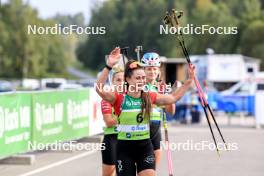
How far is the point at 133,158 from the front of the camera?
7.68 m

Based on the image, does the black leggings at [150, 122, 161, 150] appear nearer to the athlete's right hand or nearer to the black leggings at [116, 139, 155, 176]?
the black leggings at [116, 139, 155, 176]

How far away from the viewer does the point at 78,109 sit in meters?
17.8

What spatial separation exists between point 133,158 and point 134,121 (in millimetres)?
369

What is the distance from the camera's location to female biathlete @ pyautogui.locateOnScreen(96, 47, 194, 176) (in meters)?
7.65

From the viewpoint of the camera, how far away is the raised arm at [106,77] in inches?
284

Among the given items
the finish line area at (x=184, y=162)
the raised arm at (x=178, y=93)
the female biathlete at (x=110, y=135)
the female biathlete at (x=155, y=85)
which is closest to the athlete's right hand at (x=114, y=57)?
the raised arm at (x=178, y=93)

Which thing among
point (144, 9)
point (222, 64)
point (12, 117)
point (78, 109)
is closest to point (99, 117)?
point (78, 109)

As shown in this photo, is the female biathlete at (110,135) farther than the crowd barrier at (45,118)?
No

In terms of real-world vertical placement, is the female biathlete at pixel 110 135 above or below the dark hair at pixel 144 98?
below
